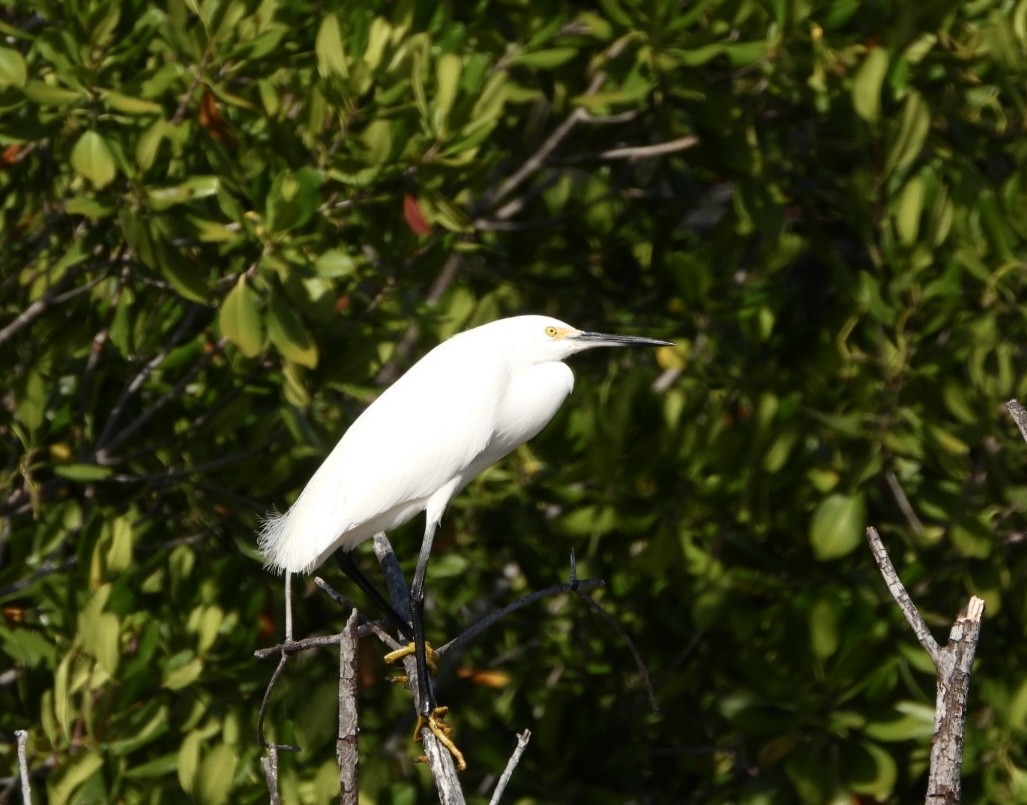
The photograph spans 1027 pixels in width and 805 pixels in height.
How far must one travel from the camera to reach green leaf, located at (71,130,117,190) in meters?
3.33

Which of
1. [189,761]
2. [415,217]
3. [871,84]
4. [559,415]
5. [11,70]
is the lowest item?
[189,761]

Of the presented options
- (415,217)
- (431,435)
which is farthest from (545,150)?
(431,435)

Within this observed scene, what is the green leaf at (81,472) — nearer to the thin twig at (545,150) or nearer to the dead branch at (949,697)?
the thin twig at (545,150)

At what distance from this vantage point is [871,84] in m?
4.04

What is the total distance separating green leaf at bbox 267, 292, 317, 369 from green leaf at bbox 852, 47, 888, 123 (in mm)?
1682

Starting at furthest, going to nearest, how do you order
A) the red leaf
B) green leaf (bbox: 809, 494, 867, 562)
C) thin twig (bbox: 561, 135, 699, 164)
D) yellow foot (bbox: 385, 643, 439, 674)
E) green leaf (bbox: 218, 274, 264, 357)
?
thin twig (bbox: 561, 135, 699, 164) < green leaf (bbox: 809, 494, 867, 562) < the red leaf < green leaf (bbox: 218, 274, 264, 357) < yellow foot (bbox: 385, 643, 439, 674)

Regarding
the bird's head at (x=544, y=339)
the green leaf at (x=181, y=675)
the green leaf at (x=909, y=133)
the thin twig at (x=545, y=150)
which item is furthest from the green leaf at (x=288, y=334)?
the green leaf at (x=909, y=133)

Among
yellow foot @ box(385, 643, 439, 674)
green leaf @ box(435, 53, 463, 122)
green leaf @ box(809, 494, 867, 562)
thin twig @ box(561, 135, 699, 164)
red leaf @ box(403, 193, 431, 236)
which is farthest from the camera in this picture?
thin twig @ box(561, 135, 699, 164)

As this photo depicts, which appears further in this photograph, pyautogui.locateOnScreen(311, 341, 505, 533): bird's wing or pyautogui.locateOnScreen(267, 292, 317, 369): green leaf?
pyautogui.locateOnScreen(267, 292, 317, 369): green leaf

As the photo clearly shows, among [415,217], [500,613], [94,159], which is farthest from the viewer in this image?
[415,217]

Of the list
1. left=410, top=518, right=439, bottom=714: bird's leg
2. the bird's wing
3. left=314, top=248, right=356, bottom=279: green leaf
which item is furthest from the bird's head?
left=410, top=518, right=439, bottom=714: bird's leg

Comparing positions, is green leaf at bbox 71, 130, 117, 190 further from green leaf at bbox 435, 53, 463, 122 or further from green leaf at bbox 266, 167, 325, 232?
green leaf at bbox 435, 53, 463, 122

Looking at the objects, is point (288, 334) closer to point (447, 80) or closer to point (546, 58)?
point (447, 80)

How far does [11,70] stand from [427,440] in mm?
1210
